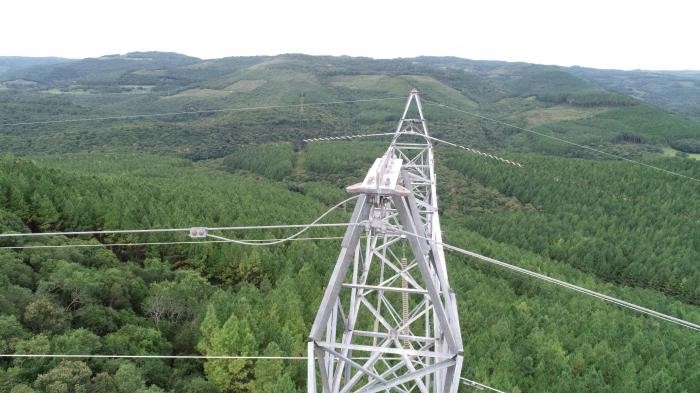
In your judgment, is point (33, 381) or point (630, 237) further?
point (630, 237)

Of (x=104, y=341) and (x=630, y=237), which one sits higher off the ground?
(x=104, y=341)

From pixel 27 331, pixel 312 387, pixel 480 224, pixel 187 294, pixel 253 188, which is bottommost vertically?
pixel 480 224

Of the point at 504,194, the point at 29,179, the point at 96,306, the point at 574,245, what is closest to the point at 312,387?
the point at 96,306

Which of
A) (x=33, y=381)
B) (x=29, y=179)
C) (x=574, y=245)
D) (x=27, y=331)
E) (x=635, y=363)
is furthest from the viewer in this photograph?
(x=574, y=245)

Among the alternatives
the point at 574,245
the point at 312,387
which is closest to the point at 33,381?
the point at 312,387

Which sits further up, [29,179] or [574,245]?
[29,179]

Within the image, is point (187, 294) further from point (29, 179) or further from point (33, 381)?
point (29, 179)

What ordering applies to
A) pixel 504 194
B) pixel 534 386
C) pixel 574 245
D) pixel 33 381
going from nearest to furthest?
1. pixel 33 381
2. pixel 534 386
3. pixel 574 245
4. pixel 504 194

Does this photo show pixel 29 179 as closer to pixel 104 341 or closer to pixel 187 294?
pixel 187 294

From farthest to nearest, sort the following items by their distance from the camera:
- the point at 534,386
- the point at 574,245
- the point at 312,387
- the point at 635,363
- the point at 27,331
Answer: the point at 574,245 → the point at 635,363 → the point at 534,386 → the point at 27,331 → the point at 312,387
